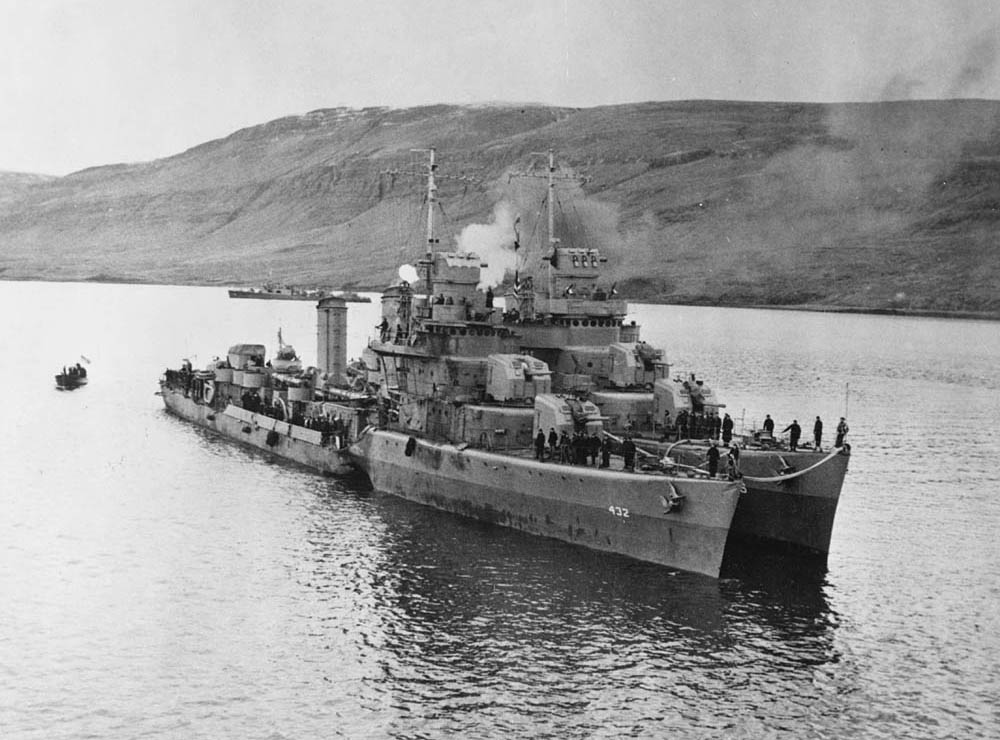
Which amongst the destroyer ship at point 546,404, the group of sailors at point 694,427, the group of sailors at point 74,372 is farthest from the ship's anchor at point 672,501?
the group of sailors at point 74,372

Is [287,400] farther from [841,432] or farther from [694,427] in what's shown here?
[841,432]

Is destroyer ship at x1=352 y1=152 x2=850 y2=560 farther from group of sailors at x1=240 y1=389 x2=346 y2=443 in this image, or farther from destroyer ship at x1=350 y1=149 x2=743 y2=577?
group of sailors at x1=240 y1=389 x2=346 y2=443

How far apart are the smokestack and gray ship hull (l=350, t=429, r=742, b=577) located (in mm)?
17861

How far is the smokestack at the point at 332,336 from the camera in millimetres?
55562

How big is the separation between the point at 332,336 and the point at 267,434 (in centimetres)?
838

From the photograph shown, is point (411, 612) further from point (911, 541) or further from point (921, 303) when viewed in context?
point (921, 303)

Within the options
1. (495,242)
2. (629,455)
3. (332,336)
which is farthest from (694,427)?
(332,336)

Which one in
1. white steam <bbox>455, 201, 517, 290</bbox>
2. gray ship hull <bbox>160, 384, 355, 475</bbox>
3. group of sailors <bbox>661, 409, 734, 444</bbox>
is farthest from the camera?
white steam <bbox>455, 201, 517, 290</bbox>


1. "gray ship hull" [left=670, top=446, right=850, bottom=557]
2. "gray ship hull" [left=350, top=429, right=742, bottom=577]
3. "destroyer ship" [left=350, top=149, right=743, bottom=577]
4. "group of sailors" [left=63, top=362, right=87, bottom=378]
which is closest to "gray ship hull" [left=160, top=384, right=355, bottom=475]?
"destroyer ship" [left=350, top=149, right=743, bottom=577]

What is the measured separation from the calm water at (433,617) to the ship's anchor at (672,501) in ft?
5.73

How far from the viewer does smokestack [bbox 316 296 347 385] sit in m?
55.6

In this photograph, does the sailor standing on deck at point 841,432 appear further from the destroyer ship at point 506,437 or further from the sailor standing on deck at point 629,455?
the sailor standing on deck at point 629,455

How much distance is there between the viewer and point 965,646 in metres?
25.7

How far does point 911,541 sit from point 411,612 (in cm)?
1633
